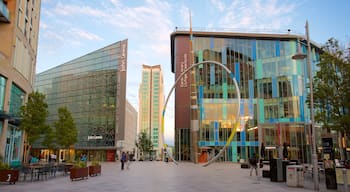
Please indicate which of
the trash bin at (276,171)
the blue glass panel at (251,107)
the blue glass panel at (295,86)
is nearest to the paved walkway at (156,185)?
the trash bin at (276,171)

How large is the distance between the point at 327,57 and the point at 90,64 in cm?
6288

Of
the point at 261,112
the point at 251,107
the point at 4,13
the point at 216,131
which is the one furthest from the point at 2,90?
the point at 261,112

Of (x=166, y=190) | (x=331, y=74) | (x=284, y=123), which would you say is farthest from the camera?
(x=284, y=123)

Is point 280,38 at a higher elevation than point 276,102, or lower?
higher

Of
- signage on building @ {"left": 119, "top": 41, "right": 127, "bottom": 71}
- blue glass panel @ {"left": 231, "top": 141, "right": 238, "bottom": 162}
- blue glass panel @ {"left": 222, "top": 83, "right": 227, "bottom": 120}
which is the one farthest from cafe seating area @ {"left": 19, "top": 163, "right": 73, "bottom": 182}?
signage on building @ {"left": 119, "top": 41, "right": 127, "bottom": 71}

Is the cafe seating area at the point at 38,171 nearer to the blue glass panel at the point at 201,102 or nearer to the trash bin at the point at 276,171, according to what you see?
the trash bin at the point at 276,171

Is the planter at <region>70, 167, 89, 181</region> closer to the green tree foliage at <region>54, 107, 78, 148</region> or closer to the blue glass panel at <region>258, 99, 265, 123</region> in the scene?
the green tree foliage at <region>54, 107, 78, 148</region>

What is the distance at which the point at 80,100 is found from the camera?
248 ft

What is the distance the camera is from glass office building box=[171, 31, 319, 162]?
51375 mm

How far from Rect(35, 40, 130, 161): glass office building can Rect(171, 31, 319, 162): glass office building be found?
51.1 feet

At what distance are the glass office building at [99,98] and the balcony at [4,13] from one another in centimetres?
4019

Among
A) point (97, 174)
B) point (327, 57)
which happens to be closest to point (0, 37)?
point (97, 174)

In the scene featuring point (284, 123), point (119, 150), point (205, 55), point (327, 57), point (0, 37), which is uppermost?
point (205, 55)

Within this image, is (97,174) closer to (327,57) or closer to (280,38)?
(327,57)
